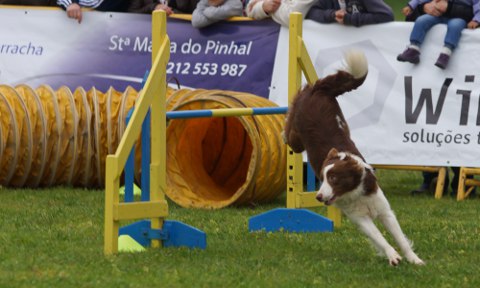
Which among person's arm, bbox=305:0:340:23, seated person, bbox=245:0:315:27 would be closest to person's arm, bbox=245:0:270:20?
seated person, bbox=245:0:315:27

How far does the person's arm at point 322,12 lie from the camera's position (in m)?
11.1

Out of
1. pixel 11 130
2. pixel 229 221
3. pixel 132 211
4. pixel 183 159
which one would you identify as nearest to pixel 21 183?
pixel 11 130

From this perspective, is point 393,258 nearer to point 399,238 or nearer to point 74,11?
point 399,238

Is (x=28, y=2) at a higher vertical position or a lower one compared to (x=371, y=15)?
lower

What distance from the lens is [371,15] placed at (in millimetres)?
10969

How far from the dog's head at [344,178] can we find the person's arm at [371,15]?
4.18 metres

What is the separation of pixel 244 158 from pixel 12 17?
3103mm

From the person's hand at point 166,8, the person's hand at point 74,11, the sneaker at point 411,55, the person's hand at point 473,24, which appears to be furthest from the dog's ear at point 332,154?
the person's hand at point 74,11

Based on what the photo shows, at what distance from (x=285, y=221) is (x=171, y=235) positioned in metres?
1.27

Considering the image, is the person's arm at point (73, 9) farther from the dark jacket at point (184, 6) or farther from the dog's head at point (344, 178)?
the dog's head at point (344, 178)

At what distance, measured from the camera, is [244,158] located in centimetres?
1130

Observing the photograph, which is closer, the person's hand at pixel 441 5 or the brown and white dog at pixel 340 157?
the brown and white dog at pixel 340 157

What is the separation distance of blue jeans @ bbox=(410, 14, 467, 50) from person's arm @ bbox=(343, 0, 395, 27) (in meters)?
0.37

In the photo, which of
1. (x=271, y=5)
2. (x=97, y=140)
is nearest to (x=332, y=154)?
(x=97, y=140)
